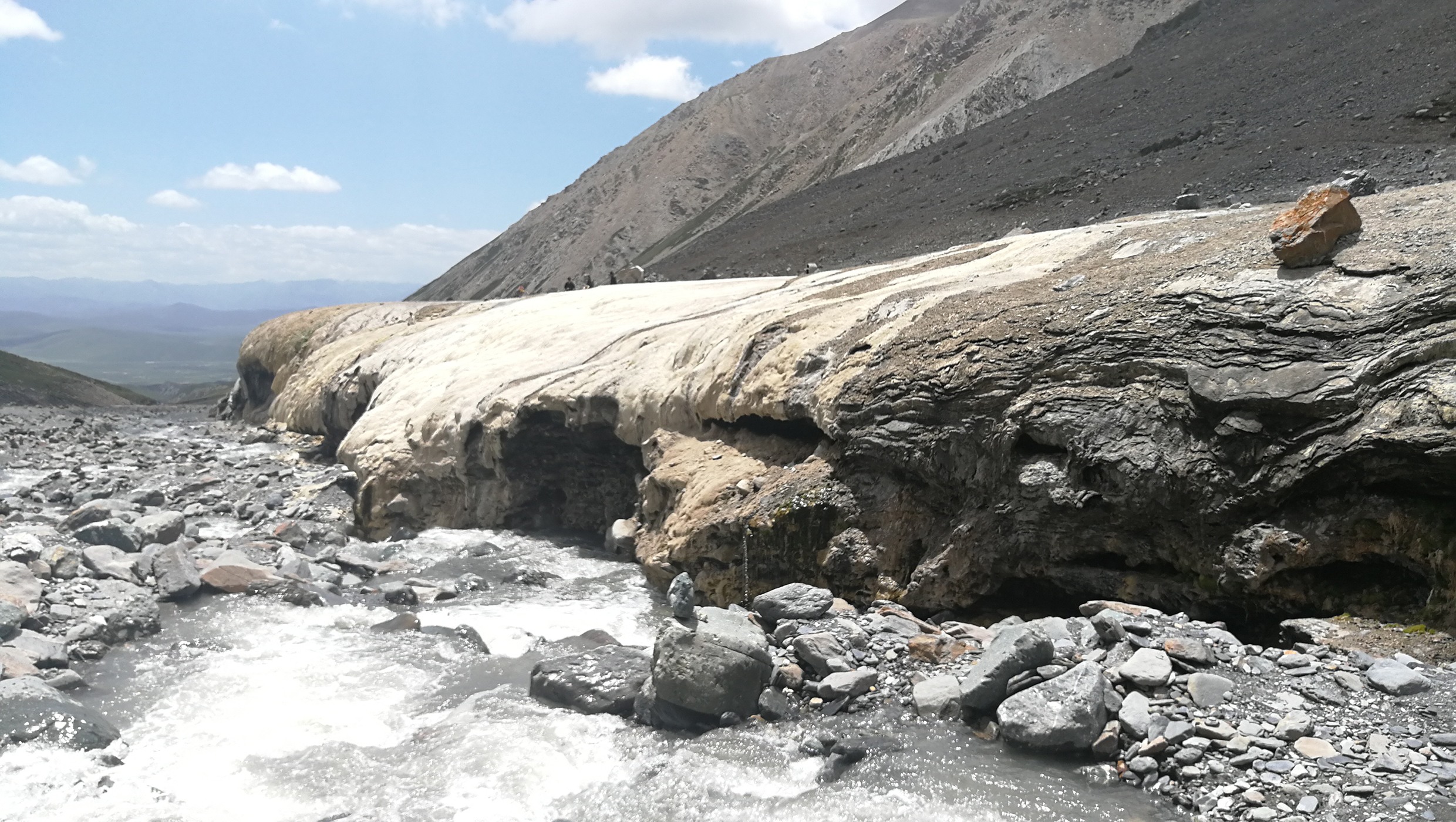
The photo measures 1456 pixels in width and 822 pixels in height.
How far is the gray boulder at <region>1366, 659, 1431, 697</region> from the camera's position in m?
8.04

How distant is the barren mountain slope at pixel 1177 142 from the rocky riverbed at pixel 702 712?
24.9 metres

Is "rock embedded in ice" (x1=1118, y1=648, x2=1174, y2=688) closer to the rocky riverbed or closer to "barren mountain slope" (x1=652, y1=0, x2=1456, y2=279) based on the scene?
the rocky riverbed

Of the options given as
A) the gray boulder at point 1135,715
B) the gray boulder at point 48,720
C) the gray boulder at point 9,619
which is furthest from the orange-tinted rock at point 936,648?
the gray boulder at point 9,619

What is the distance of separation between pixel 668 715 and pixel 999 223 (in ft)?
119

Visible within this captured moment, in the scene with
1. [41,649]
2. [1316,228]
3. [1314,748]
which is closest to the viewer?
[1314,748]

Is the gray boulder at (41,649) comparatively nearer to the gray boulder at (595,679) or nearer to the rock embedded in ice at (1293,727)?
the gray boulder at (595,679)

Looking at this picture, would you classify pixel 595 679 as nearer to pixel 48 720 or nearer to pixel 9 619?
pixel 48 720

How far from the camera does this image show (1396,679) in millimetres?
8133

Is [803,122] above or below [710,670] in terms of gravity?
above

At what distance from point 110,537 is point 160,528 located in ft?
2.91

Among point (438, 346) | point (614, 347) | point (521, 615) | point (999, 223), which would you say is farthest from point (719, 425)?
point (999, 223)

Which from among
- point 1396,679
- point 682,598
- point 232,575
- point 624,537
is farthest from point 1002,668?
point 232,575

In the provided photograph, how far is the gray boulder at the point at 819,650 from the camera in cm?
1016

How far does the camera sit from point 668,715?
969cm
